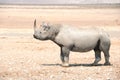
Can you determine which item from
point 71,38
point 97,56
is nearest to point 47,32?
point 71,38

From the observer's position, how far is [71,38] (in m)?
15.7

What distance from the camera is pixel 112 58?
18531 millimetres

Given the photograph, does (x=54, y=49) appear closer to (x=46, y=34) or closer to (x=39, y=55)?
(x=39, y=55)

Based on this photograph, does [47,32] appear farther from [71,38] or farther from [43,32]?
[71,38]

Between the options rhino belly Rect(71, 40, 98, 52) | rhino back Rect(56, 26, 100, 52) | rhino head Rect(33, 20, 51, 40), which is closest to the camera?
rhino head Rect(33, 20, 51, 40)

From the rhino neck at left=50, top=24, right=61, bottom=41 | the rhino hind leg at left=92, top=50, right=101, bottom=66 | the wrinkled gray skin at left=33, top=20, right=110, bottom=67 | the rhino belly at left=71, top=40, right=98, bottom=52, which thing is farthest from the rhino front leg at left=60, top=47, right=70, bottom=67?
the rhino hind leg at left=92, top=50, right=101, bottom=66

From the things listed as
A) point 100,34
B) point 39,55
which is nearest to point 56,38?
point 100,34

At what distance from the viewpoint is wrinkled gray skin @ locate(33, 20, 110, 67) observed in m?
15.7

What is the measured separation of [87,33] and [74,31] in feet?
1.37

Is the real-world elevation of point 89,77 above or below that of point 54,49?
above

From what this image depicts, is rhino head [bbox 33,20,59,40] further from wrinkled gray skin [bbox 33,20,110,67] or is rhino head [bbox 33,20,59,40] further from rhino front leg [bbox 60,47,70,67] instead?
rhino front leg [bbox 60,47,70,67]

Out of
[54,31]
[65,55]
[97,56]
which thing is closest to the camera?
[65,55]

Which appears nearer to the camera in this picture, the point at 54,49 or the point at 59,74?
the point at 59,74

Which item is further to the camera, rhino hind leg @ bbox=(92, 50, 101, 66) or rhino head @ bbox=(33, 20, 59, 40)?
rhino hind leg @ bbox=(92, 50, 101, 66)
